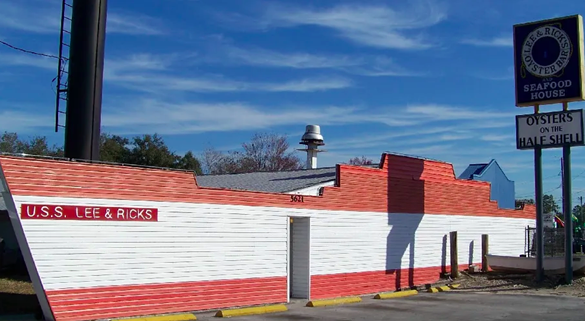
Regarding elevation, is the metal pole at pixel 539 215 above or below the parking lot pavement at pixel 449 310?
above

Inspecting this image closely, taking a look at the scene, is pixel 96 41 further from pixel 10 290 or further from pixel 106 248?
pixel 10 290

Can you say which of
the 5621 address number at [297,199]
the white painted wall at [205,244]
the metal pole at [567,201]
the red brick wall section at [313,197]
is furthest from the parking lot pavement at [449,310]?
the metal pole at [567,201]

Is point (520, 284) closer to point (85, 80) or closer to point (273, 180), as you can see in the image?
point (273, 180)

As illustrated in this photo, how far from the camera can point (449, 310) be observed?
18891 millimetres

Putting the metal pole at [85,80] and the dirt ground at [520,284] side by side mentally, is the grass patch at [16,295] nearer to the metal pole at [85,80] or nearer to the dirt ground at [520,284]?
the metal pole at [85,80]

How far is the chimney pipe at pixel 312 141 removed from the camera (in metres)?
33.5

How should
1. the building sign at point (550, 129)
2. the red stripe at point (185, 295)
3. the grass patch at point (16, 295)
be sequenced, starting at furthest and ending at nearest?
the building sign at point (550, 129) → the grass patch at point (16, 295) → the red stripe at point (185, 295)

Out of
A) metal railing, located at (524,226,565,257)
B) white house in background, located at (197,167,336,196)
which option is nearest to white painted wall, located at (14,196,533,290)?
white house in background, located at (197,167,336,196)

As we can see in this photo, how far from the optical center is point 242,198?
1880cm

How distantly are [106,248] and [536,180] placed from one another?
18546mm

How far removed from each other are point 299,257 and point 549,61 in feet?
44.8

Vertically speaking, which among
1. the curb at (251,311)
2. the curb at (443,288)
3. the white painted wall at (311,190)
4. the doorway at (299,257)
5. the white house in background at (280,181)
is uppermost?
the white house in background at (280,181)

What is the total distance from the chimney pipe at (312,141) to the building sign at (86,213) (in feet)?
58.3

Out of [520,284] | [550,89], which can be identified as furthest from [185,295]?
[550,89]
